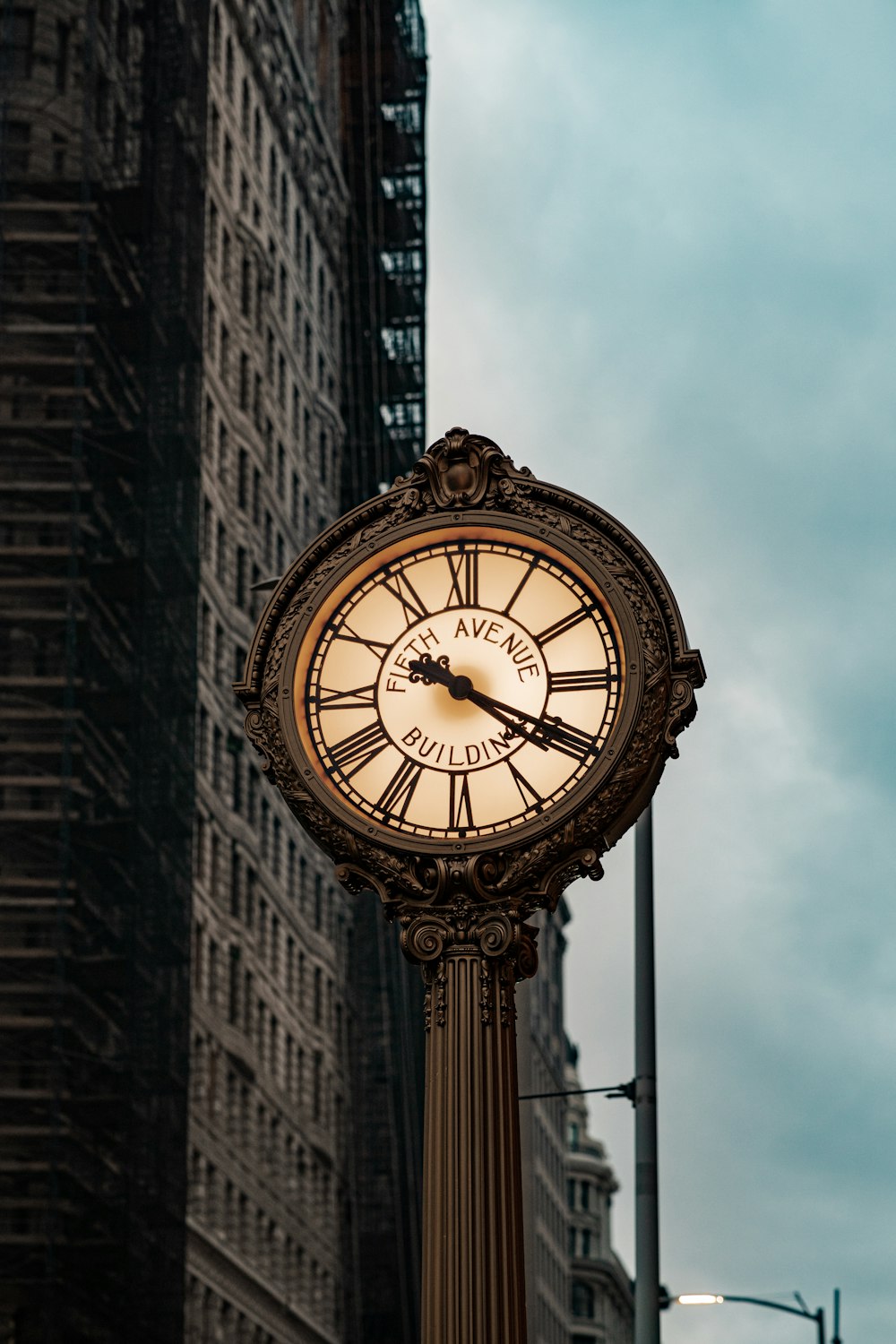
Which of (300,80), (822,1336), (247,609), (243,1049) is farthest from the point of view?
(300,80)

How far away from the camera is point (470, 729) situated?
6.20m

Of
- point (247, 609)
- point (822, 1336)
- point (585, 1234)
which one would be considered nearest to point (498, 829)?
point (822, 1336)

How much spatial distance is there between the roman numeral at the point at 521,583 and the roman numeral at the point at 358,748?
0.47 meters

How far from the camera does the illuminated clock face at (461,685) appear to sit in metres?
6.09

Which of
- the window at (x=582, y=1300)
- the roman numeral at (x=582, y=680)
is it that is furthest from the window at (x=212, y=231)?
the window at (x=582, y=1300)

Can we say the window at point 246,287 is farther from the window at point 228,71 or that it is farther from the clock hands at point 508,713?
the clock hands at point 508,713

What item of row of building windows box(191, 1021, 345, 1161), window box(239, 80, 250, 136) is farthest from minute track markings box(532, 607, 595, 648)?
window box(239, 80, 250, 136)

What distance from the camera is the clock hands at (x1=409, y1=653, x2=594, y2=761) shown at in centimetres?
608

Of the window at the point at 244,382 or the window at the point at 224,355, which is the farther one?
the window at the point at 244,382

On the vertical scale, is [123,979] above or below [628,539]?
above

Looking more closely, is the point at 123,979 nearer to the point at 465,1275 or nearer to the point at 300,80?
the point at 465,1275

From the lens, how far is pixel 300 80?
76.2m

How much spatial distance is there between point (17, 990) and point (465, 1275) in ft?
98.4

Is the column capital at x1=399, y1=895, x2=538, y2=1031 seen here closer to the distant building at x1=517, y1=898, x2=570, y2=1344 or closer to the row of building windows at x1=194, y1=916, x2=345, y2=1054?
the row of building windows at x1=194, y1=916, x2=345, y2=1054
